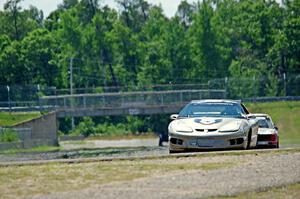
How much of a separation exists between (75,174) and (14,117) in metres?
70.7

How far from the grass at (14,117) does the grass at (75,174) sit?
64.6m

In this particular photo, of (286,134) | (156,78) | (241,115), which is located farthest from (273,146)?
(156,78)

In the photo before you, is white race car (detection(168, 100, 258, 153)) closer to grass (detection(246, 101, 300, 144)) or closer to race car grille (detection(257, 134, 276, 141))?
race car grille (detection(257, 134, 276, 141))

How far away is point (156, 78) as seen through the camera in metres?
116

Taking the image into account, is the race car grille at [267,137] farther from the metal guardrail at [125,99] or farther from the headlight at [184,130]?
the metal guardrail at [125,99]

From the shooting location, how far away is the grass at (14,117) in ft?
271

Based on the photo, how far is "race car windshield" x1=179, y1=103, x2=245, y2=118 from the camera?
74.4 feet

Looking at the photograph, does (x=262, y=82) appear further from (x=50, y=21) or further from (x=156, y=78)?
(x=50, y=21)

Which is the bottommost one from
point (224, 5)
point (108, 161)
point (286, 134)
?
point (286, 134)

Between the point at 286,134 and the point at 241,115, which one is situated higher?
the point at 241,115

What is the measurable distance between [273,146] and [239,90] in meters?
71.0

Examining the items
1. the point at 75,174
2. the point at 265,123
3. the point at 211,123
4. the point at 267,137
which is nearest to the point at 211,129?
the point at 211,123

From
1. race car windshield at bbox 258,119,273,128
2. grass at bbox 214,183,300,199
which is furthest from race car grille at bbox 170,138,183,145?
race car windshield at bbox 258,119,273,128

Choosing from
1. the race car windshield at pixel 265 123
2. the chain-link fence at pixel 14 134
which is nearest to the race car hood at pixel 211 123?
the race car windshield at pixel 265 123
